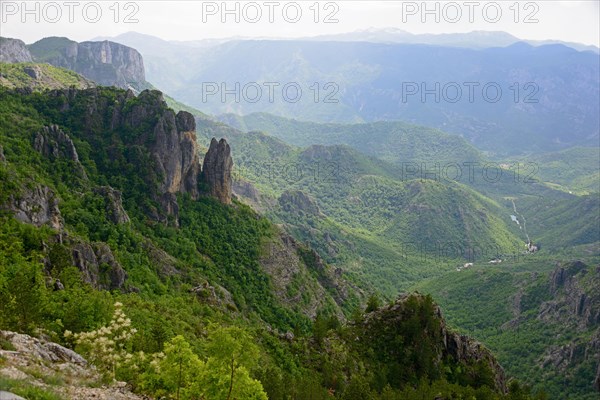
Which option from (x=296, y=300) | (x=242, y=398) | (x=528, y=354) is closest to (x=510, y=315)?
(x=528, y=354)

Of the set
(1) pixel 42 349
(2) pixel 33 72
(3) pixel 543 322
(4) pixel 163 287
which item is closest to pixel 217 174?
(4) pixel 163 287

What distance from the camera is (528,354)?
5576 inches

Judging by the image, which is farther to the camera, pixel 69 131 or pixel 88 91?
pixel 88 91

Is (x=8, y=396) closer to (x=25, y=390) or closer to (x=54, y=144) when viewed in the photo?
(x=25, y=390)

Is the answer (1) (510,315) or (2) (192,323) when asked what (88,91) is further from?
(1) (510,315)

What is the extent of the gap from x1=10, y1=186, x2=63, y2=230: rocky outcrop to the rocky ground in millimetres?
38251

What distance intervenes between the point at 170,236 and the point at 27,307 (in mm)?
61456

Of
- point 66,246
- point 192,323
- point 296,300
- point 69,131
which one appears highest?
point 69,131

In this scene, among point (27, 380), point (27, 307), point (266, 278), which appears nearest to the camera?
point (27, 380)

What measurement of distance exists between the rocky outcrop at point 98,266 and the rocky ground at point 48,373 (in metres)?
29.5

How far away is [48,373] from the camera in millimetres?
27719

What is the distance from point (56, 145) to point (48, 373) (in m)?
70.8

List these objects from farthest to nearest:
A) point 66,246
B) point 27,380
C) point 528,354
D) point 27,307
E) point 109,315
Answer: point 528,354, point 66,246, point 109,315, point 27,307, point 27,380

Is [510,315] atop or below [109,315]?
below
